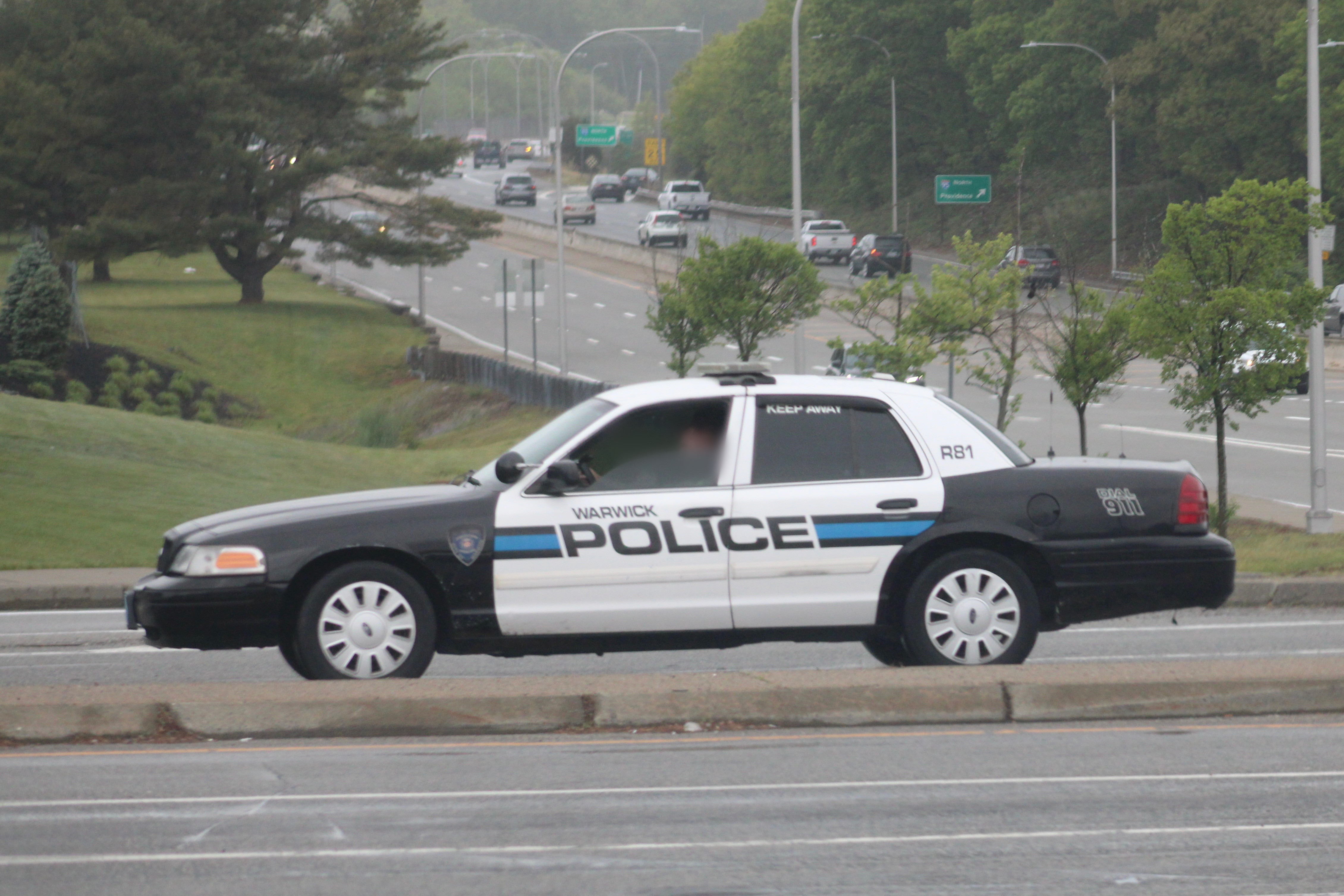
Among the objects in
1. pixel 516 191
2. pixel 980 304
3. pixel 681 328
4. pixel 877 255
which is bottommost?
pixel 980 304

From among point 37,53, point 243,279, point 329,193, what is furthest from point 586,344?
point 329,193

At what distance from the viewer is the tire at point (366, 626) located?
8531mm

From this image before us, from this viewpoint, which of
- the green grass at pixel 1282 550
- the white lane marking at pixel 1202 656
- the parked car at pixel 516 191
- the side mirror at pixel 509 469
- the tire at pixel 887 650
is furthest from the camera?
the parked car at pixel 516 191

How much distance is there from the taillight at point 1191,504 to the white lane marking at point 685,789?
229 cm

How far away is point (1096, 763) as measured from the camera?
23.6ft

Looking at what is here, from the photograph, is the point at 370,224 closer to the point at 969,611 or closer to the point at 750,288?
the point at 750,288

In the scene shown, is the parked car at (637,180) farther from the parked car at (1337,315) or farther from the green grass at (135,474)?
the green grass at (135,474)

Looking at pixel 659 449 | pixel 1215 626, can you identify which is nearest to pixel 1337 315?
pixel 1215 626

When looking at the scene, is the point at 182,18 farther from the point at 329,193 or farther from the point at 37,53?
the point at 329,193

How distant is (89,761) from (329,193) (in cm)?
11216

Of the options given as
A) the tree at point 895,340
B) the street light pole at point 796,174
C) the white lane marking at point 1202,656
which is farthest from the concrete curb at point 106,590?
the street light pole at point 796,174

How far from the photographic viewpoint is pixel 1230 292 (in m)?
17.6

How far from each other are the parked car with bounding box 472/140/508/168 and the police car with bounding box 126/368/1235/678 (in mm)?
143681

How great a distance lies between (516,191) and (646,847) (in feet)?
340
